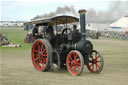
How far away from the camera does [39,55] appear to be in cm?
812

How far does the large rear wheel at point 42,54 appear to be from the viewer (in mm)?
7559

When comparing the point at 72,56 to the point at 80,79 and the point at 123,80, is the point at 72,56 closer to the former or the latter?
the point at 80,79

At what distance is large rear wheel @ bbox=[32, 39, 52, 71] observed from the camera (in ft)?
24.8

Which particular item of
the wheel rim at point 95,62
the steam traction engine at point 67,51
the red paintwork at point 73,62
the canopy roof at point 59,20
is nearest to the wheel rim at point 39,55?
the steam traction engine at point 67,51

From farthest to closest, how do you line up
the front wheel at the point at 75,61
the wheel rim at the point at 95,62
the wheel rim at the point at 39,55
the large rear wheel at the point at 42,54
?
the wheel rim at the point at 39,55, the large rear wheel at the point at 42,54, the wheel rim at the point at 95,62, the front wheel at the point at 75,61

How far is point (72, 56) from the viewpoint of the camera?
744cm

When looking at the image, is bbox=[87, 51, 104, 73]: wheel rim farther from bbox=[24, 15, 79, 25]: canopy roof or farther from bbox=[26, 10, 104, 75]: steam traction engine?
bbox=[24, 15, 79, 25]: canopy roof

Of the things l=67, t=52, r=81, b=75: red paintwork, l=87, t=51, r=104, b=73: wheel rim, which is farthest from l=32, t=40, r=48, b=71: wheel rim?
l=87, t=51, r=104, b=73: wheel rim

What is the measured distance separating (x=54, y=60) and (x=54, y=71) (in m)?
0.39

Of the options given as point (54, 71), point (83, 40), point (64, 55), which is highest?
point (83, 40)

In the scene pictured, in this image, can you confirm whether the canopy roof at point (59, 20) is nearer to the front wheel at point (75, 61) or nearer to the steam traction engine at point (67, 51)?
the steam traction engine at point (67, 51)

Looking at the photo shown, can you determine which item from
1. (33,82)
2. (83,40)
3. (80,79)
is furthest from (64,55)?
(33,82)

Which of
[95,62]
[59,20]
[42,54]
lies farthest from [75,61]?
[59,20]

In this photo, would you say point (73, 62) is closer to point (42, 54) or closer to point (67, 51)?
point (67, 51)
